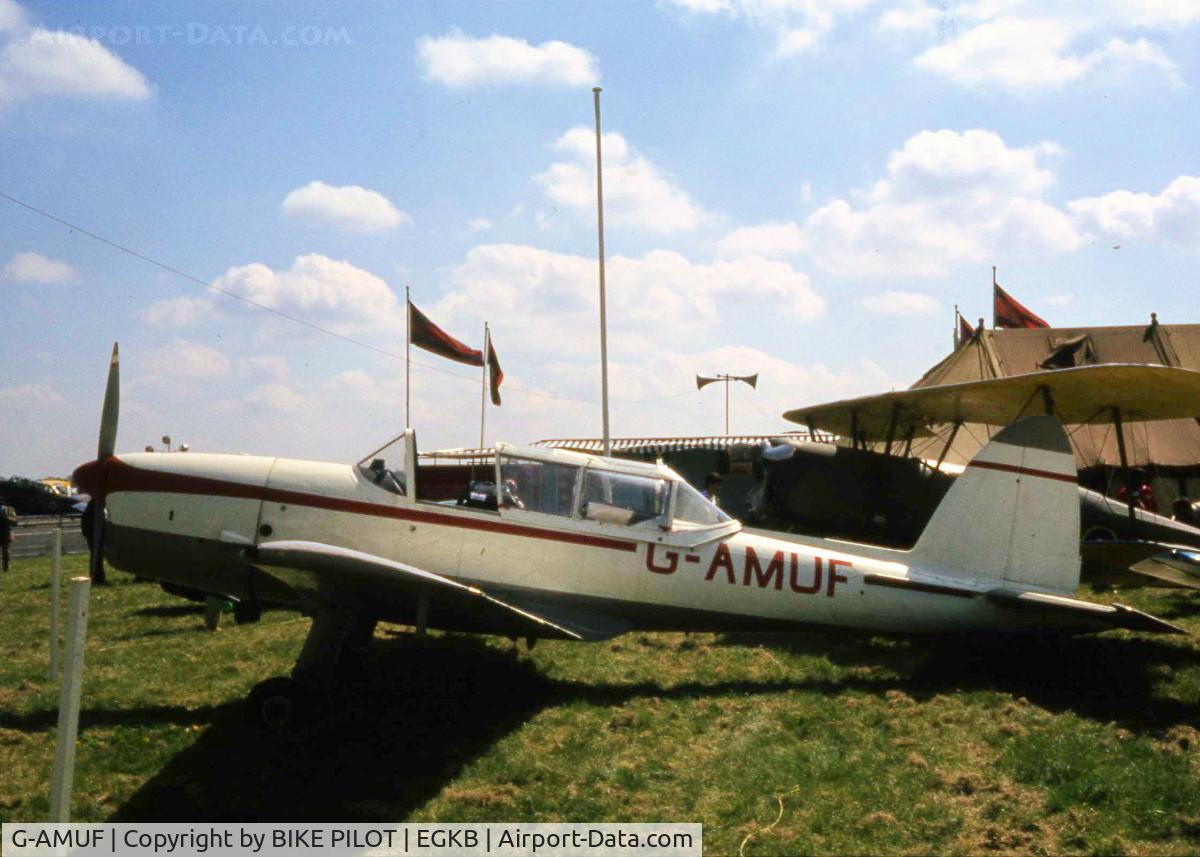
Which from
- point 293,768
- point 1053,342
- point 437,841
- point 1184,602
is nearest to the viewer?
point 437,841

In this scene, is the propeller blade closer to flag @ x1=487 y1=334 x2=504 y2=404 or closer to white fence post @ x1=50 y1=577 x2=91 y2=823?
white fence post @ x1=50 y1=577 x2=91 y2=823

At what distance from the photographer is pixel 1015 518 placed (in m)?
7.01

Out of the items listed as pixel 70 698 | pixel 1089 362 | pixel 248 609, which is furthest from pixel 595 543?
pixel 1089 362

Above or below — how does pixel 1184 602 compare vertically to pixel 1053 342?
below

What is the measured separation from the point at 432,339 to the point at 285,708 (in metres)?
16.9

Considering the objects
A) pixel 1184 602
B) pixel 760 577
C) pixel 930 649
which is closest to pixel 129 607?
pixel 760 577

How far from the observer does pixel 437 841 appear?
448 cm

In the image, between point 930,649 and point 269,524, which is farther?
point 930,649

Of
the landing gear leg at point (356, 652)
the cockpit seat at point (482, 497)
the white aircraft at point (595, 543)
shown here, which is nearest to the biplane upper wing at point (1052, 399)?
the white aircraft at point (595, 543)

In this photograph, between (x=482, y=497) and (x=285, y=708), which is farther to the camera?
(x=482, y=497)

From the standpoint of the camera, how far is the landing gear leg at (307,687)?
5.76 meters

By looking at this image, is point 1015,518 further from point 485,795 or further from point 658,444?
point 658,444

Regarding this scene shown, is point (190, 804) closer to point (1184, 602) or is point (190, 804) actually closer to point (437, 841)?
point (437, 841)

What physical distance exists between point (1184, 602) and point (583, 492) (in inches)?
262
